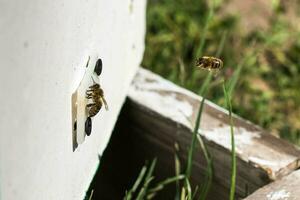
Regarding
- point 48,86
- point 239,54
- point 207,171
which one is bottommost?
point 239,54

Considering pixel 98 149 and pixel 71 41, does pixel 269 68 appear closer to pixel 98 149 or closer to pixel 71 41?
pixel 98 149

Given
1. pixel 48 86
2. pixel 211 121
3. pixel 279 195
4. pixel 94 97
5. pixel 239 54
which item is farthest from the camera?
pixel 239 54

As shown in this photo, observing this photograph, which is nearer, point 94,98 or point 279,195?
A: point 94,98

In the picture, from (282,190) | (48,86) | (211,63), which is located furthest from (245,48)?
(48,86)

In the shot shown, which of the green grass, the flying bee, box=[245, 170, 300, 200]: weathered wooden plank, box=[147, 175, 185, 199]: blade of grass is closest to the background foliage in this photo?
the green grass

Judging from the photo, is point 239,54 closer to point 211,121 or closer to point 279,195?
point 211,121

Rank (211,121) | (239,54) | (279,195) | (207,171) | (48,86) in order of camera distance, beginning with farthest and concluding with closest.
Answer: (239,54) → (211,121) → (207,171) → (279,195) → (48,86)
